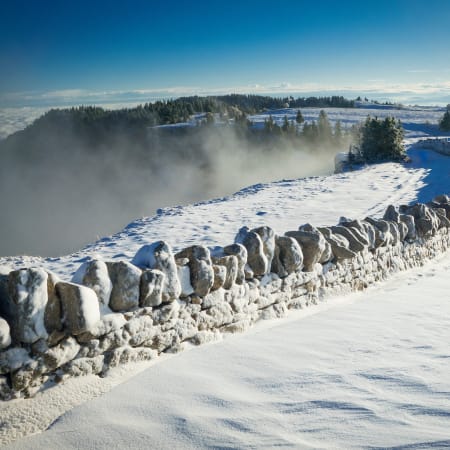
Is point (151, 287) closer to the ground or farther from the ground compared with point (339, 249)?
farther from the ground

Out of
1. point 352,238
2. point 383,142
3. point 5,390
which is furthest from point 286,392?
point 383,142

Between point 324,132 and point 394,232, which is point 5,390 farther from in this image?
point 324,132

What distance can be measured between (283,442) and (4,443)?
4.94 ft

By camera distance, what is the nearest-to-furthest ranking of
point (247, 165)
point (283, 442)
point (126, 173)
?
1. point (283, 442)
2. point (247, 165)
3. point (126, 173)

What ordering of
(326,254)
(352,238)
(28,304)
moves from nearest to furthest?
(28,304), (326,254), (352,238)

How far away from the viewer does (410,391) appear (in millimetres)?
2445

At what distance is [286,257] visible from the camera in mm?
4133

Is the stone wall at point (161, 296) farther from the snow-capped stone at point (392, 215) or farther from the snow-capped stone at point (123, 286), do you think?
the snow-capped stone at point (392, 215)

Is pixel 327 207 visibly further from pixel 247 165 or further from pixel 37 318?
pixel 247 165

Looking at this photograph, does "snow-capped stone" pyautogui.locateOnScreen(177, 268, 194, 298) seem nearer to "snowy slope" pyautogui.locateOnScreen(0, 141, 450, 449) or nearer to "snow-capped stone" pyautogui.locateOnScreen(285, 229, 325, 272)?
"snowy slope" pyautogui.locateOnScreen(0, 141, 450, 449)

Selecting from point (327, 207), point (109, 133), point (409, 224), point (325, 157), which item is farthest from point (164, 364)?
point (109, 133)

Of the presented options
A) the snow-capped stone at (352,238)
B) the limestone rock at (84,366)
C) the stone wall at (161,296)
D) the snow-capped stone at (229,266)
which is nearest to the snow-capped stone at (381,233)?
the stone wall at (161,296)

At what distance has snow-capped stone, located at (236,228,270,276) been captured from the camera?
3857 mm

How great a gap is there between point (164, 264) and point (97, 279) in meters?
0.57
